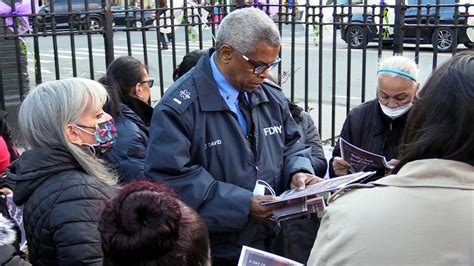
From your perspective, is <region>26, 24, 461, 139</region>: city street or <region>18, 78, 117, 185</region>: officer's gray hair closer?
<region>18, 78, 117, 185</region>: officer's gray hair

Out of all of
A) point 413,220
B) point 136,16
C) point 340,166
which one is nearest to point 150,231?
point 413,220

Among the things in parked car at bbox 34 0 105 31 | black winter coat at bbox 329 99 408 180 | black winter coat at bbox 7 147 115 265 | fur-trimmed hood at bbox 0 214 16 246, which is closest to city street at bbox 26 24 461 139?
parked car at bbox 34 0 105 31

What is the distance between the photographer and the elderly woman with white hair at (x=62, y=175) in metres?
2.21

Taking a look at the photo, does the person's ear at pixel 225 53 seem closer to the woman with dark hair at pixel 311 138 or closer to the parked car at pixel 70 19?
the woman with dark hair at pixel 311 138

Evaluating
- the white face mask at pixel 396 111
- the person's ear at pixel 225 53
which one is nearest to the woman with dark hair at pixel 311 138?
the white face mask at pixel 396 111

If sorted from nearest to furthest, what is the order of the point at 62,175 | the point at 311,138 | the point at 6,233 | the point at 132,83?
the point at 6,233 → the point at 62,175 → the point at 132,83 → the point at 311,138

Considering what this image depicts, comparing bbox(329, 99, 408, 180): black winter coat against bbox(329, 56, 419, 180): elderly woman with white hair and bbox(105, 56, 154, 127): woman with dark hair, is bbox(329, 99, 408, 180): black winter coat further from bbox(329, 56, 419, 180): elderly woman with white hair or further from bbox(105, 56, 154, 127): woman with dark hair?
bbox(105, 56, 154, 127): woman with dark hair

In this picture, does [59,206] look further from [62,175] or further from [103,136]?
[103,136]

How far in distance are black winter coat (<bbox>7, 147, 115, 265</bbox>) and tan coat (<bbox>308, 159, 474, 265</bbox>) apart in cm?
102

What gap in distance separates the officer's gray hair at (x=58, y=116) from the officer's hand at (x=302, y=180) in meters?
0.89

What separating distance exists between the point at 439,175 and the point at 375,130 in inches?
80.0

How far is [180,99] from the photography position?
2.68 m

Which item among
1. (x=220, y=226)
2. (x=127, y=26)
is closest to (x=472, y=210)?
(x=220, y=226)

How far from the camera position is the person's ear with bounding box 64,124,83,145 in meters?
2.49
